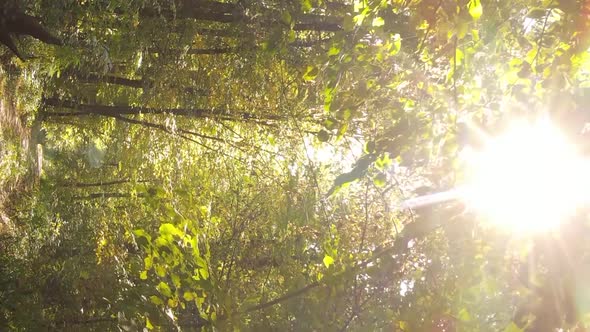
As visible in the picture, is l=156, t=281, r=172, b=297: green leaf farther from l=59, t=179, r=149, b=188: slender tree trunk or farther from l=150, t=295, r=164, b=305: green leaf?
l=59, t=179, r=149, b=188: slender tree trunk

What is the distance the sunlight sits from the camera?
1097 millimetres

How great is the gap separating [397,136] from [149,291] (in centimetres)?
109

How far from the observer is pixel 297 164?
5.79 meters

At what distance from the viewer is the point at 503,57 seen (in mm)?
2572

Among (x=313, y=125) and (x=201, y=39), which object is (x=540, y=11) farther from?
(x=313, y=125)

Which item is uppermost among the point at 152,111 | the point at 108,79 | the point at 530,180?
the point at 108,79

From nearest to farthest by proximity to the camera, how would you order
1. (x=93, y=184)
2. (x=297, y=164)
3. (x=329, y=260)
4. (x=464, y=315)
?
1. (x=464, y=315)
2. (x=329, y=260)
3. (x=297, y=164)
4. (x=93, y=184)

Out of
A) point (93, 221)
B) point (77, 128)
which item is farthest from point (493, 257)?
point (77, 128)

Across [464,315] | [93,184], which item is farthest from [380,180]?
[93,184]

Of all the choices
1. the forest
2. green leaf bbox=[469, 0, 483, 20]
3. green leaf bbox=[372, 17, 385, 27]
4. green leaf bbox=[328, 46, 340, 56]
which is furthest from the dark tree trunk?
green leaf bbox=[469, 0, 483, 20]

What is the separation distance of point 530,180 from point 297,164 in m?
4.61

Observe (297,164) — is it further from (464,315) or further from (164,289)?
(464,315)

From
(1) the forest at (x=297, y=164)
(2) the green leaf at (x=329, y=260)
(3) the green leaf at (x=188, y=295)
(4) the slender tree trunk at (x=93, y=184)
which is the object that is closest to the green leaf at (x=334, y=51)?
(1) the forest at (x=297, y=164)

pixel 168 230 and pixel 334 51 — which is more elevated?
pixel 334 51
